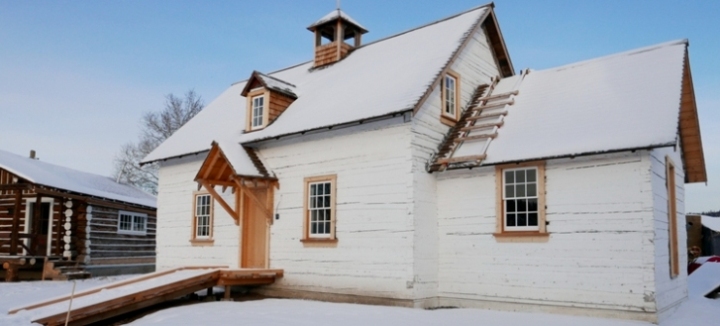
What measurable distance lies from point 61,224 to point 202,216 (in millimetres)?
8970

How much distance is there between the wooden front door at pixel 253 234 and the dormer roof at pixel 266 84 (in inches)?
124

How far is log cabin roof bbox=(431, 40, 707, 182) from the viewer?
1345 centimetres

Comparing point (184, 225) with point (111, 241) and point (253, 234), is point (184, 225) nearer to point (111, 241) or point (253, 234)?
point (253, 234)

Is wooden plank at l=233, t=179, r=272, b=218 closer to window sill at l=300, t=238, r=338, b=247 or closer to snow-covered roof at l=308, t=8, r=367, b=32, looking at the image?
window sill at l=300, t=238, r=338, b=247

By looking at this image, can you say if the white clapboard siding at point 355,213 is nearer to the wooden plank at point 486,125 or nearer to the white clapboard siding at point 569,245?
the white clapboard siding at point 569,245

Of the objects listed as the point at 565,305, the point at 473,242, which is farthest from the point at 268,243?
the point at 565,305

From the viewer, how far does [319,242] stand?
16.7 metres

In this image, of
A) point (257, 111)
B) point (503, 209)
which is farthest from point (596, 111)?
point (257, 111)

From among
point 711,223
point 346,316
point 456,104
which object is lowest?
point 346,316

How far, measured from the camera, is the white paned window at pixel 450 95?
56.0 ft

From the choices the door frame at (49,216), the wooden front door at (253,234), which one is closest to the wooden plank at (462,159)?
the wooden front door at (253,234)

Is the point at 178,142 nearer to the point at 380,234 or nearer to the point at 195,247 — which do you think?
the point at 195,247

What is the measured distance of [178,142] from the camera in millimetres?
22266

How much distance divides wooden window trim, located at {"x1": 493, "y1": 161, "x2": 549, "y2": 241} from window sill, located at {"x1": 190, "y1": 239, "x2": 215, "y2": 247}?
375 inches
